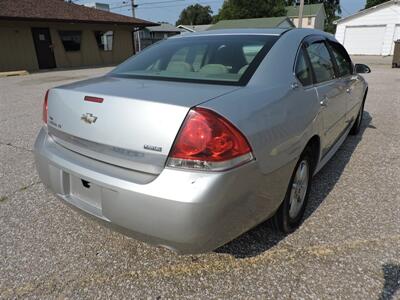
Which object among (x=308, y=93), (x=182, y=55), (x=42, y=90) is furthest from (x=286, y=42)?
(x=42, y=90)

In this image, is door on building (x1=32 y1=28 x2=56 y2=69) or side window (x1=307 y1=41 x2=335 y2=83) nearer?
side window (x1=307 y1=41 x2=335 y2=83)

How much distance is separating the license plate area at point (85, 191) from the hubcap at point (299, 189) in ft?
4.39

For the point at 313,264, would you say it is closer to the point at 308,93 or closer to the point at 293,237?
the point at 293,237

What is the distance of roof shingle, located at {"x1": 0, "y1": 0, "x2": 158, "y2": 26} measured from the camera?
16.7m

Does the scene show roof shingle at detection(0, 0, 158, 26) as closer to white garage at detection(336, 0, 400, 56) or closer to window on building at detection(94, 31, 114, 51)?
window on building at detection(94, 31, 114, 51)

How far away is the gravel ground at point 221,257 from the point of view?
1.90 metres

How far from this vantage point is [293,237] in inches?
92.8

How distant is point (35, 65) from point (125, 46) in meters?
7.17

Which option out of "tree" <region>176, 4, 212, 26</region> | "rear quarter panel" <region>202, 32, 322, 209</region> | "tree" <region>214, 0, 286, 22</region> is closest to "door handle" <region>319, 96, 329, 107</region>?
"rear quarter panel" <region>202, 32, 322, 209</region>

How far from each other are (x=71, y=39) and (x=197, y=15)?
76.9 metres

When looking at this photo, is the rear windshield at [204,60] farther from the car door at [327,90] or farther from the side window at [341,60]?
the side window at [341,60]

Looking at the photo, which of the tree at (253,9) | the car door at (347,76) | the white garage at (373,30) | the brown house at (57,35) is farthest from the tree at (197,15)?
the car door at (347,76)

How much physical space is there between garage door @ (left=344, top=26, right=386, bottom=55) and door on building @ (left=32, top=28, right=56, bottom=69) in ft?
91.1

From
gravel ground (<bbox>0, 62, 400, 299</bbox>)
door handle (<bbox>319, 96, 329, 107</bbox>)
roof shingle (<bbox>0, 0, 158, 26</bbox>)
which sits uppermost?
roof shingle (<bbox>0, 0, 158, 26</bbox>)
